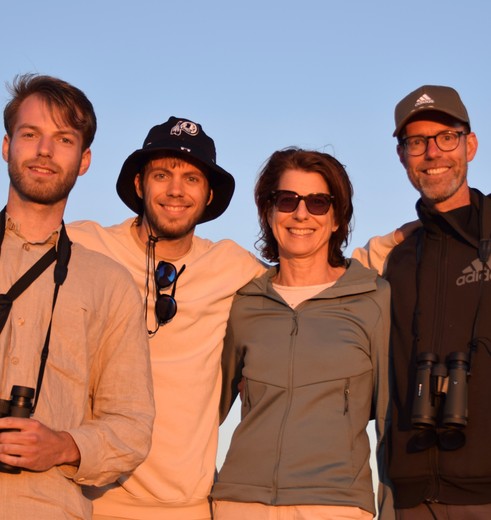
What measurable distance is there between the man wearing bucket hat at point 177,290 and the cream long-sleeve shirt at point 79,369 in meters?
1.11

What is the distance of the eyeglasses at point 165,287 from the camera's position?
23.4 feet

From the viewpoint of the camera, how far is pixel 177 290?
7.34 m

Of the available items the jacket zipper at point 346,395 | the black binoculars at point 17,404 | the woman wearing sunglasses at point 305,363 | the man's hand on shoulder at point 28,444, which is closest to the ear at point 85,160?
the black binoculars at point 17,404

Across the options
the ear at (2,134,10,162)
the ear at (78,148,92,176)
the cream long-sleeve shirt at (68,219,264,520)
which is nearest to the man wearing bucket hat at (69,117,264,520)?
the cream long-sleeve shirt at (68,219,264,520)

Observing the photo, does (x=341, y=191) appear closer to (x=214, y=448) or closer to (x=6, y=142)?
(x=214, y=448)

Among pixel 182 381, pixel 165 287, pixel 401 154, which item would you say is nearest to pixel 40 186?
pixel 165 287

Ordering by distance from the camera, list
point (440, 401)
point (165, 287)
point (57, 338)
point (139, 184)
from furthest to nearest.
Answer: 1. point (139, 184)
2. point (165, 287)
3. point (440, 401)
4. point (57, 338)

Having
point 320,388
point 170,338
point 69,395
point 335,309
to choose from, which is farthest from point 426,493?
point 69,395

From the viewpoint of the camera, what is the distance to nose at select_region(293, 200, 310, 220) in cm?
760

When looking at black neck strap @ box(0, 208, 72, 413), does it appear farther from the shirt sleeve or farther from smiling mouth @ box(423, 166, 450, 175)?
smiling mouth @ box(423, 166, 450, 175)

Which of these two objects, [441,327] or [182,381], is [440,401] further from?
[182,381]

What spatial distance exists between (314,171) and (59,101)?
7.96ft

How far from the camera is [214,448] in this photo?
7230 mm

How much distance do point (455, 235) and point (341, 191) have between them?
0.99 metres
